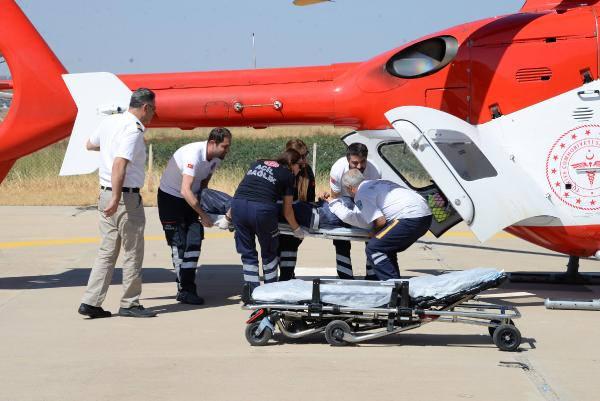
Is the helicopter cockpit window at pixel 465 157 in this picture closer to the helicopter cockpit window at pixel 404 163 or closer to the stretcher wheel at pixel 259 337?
the helicopter cockpit window at pixel 404 163

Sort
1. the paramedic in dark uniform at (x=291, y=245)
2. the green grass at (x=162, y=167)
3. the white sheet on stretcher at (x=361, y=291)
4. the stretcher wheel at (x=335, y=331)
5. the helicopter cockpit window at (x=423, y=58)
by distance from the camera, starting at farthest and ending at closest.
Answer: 1. the green grass at (x=162, y=167)
2. the helicopter cockpit window at (x=423, y=58)
3. the paramedic in dark uniform at (x=291, y=245)
4. the white sheet on stretcher at (x=361, y=291)
5. the stretcher wheel at (x=335, y=331)

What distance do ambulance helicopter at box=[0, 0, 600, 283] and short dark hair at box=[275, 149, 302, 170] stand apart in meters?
1.13

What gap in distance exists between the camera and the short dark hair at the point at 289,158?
8.23 metres

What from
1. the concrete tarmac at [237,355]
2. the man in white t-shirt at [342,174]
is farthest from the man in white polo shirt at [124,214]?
the man in white t-shirt at [342,174]

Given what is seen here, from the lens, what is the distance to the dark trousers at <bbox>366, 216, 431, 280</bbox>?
8055mm

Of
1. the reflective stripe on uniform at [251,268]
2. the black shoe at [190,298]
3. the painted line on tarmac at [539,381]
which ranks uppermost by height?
the reflective stripe on uniform at [251,268]

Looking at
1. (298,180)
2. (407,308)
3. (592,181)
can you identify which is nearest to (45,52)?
(298,180)

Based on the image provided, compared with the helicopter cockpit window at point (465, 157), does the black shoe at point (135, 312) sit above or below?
below

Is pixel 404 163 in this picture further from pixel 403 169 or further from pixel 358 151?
pixel 358 151

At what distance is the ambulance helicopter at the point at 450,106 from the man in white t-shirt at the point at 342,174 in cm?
45

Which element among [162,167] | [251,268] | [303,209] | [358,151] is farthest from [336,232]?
[162,167]

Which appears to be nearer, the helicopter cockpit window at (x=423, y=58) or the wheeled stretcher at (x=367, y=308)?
the wheeled stretcher at (x=367, y=308)

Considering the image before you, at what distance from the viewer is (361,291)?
7254mm

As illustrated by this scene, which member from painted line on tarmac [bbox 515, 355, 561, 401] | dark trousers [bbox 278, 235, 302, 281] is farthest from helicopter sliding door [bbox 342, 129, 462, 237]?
painted line on tarmac [bbox 515, 355, 561, 401]
